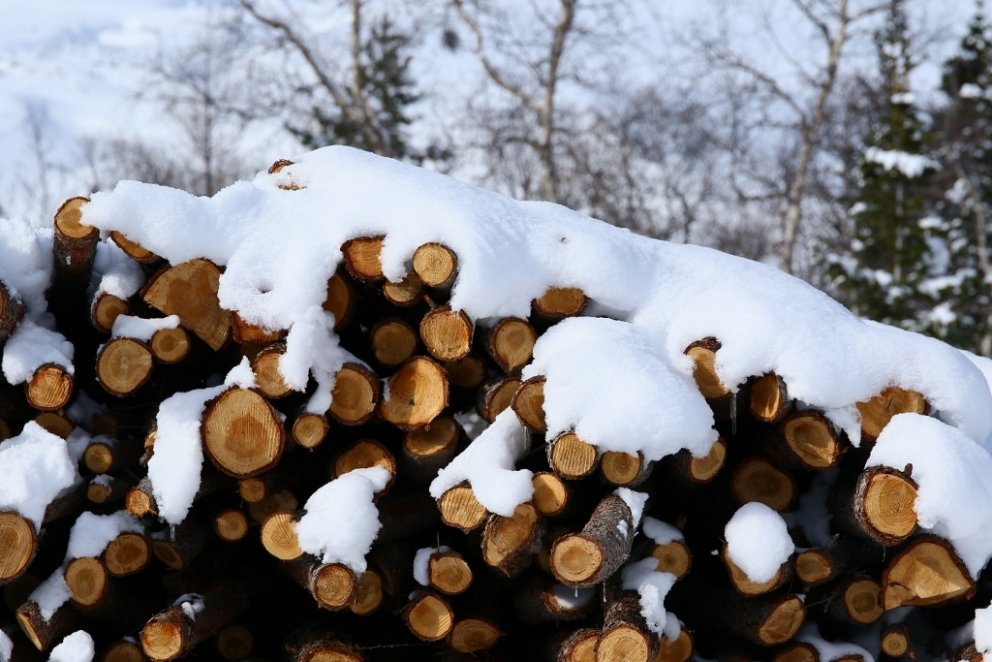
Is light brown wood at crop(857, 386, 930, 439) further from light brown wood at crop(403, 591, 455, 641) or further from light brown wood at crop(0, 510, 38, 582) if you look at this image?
light brown wood at crop(0, 510, 38, 582)

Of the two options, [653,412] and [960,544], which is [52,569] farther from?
[960,544]

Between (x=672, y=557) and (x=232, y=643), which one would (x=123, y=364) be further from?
(x=672, y=557)

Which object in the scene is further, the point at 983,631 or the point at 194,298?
the point at 194,298

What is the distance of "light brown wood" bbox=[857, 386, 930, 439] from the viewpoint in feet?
7.90

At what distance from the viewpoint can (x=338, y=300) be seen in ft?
8.23

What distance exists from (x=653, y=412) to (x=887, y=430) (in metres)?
0.68

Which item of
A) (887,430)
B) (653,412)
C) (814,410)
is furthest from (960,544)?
(653,412)

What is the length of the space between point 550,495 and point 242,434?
2.78 ft

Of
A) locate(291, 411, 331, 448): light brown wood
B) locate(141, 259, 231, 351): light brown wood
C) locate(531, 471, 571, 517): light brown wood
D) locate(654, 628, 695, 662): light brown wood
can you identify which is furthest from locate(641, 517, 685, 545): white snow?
locate(141, 259, 231, 351): light brown wood

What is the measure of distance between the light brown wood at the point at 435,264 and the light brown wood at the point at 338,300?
27 centimetres

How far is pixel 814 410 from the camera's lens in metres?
2.37

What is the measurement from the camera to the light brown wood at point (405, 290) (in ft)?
8.02

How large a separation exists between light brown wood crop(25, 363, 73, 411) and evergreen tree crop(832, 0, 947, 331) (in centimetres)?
1281

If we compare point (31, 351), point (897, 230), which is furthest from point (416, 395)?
point (897, 230)
